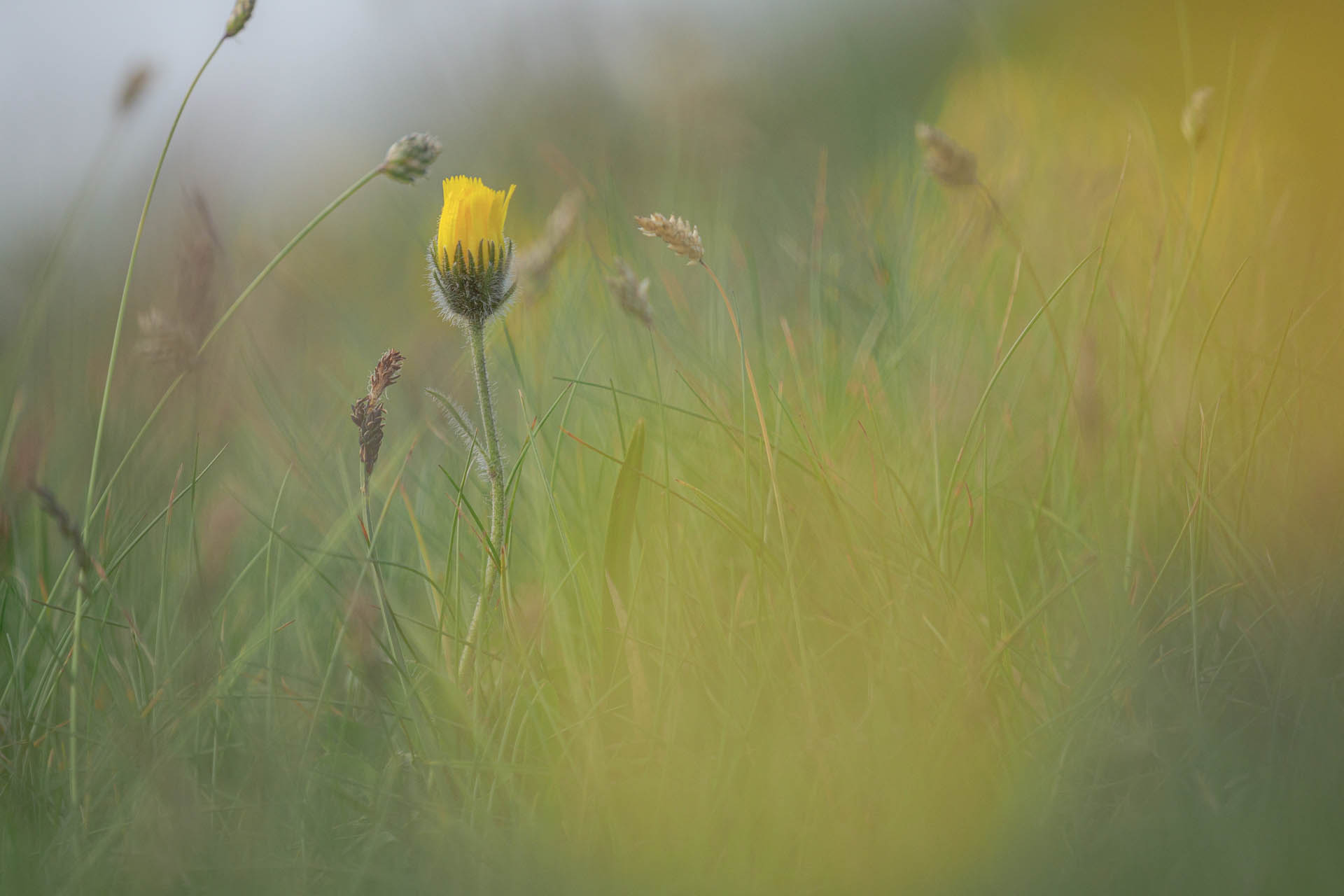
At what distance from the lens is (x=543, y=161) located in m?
3.61

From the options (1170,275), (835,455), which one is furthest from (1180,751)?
(1170,275)

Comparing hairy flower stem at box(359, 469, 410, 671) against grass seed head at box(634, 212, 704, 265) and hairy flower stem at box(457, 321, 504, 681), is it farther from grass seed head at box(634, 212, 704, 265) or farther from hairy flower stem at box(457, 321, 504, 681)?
grass seed head at box(634, 212, 704, 265)

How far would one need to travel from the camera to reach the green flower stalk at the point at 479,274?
1242mm

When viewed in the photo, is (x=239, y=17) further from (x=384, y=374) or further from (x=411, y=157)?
(x=384, y=374)

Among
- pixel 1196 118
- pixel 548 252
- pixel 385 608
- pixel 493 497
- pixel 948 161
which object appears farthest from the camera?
pixel 548 252

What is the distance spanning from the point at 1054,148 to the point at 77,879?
8.62ft

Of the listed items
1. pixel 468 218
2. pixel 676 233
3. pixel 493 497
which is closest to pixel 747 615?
pixel 493 497

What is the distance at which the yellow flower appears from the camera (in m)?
1.25

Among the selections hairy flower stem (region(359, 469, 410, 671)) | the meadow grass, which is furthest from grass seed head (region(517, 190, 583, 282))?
hairy flower stem (region(359, 469, 410, 671))

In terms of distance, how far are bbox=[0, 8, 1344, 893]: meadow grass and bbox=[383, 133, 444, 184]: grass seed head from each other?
211 mm

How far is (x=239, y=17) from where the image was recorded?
1369 millimetres

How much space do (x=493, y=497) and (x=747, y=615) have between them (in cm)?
37

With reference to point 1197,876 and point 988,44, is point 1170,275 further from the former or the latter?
point 988,44

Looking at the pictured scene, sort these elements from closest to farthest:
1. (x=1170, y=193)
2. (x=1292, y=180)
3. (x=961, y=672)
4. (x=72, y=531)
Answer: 1. (x=72, y=531)
2. (x=961, y=672)
3. (x=1170, y=193)
4. (x=1292, y=180)
